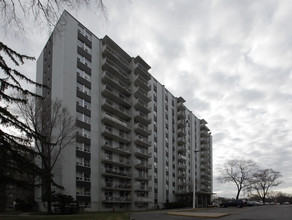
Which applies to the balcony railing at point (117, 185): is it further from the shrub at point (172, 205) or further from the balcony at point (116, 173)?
the shrub at point (172, 205)

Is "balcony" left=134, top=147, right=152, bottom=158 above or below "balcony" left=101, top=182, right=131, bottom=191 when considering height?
above

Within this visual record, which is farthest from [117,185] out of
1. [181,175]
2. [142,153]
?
[181,175]

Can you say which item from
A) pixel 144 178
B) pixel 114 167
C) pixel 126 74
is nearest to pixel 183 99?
pixel 126 74

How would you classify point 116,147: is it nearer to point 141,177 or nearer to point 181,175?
point 141,177

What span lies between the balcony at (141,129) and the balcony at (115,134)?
2645 millimetres

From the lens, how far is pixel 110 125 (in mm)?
50219

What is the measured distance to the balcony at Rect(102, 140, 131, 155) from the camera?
4711 cm

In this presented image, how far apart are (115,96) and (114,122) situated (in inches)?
216

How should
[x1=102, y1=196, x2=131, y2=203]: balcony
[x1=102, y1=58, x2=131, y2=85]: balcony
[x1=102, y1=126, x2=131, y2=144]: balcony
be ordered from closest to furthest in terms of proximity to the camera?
1. [x1=102, y1=196, x2=131, y2=203]: balcony
2. [x1=102, y1=126, x2=131, y2=144]: balcony
3. [x1=102, y1=58, x2=131, y2=85]: balcony

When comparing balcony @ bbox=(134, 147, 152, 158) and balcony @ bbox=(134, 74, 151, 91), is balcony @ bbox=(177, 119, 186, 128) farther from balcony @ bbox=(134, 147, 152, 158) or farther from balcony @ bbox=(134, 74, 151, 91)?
balcony @ bbox=(134, 147, 152, 158)

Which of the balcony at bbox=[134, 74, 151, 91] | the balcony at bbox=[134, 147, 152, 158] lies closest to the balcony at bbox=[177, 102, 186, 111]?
the balcony at bbox=[134, 74, 151, 91]

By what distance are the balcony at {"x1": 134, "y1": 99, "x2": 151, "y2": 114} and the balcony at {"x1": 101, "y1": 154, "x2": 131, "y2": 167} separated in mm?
12041

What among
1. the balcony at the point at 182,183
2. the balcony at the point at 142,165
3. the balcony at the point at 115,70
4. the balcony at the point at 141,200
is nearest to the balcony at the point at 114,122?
the balcony at the point at 142,165

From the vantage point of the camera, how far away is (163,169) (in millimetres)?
66812
